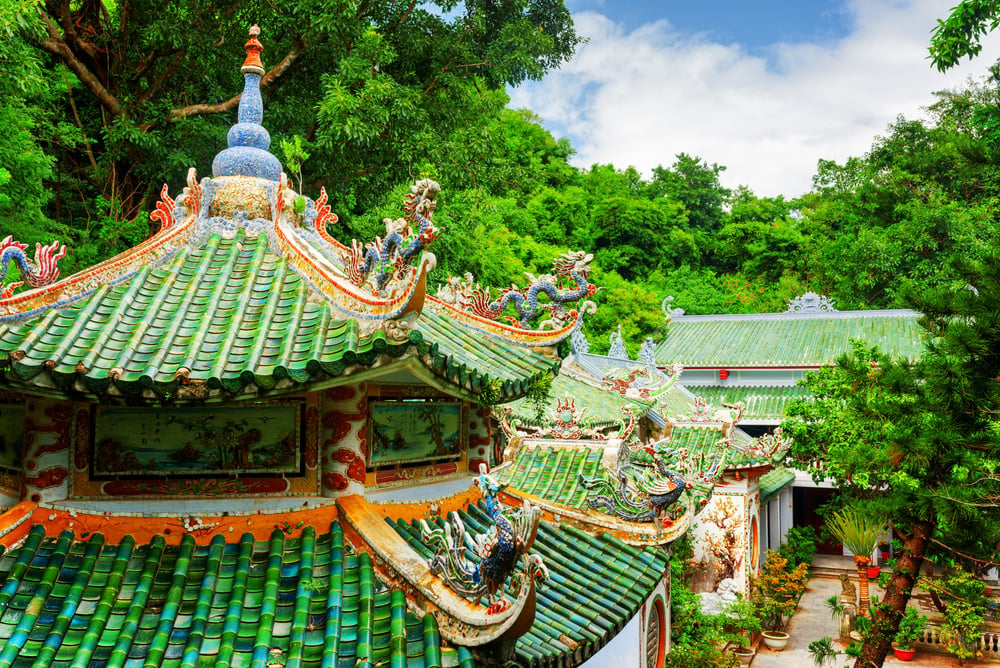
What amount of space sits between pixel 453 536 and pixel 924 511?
7.67m

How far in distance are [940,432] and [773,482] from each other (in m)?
17.2

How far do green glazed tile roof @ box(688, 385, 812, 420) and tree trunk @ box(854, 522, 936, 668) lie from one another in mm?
19140

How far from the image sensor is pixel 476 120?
1889 cm

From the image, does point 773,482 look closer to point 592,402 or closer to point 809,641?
point 809,641

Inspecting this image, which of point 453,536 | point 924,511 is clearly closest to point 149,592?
point 453,536

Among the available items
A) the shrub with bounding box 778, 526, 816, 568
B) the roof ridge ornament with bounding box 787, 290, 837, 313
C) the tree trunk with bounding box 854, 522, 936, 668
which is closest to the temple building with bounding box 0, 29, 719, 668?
the tree trunk with bounding box 854, 522, 936, 668

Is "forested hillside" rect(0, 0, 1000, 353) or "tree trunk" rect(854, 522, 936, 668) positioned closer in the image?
"tree trunk" rect(854, 522, 936, 668)

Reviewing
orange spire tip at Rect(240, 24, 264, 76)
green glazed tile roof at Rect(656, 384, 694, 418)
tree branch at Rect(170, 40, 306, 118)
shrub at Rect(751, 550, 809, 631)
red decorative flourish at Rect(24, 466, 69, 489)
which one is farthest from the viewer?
green glazed tile roof at Rect(656, 384, 694, 418)

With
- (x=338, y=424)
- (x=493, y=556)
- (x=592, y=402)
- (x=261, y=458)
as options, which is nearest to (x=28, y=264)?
(x=261, y=458)

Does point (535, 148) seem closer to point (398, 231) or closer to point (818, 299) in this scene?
point (818, 299)

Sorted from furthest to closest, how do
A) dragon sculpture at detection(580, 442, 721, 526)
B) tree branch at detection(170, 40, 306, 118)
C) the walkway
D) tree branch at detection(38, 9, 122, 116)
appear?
1. the walkway
2. tree branch at detection(170, 40, 306, 118)
3. tree branch at detection(38, 9, 122, 116)
4. dragon sculpture at detection(580, 442, 721, 526)

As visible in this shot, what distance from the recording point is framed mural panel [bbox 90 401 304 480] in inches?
220

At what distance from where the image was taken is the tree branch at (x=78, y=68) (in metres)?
14.6

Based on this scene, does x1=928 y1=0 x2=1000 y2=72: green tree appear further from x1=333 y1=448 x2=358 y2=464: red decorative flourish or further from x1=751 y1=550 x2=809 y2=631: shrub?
x1=751 y1=550 x2=809 y2=631: shrub
